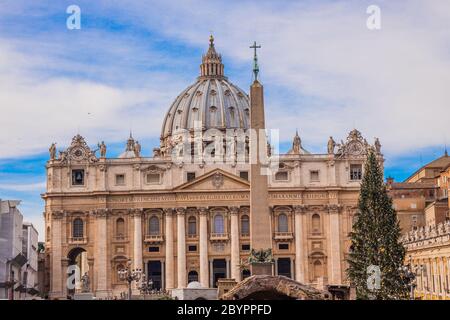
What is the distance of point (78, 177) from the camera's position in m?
89.9

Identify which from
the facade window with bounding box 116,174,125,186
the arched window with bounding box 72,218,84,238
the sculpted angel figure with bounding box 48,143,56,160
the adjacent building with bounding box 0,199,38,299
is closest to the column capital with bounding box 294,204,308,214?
the facade window with bounding box 116,174,125,186

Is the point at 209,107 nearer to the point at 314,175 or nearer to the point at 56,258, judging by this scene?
the point at 314,175

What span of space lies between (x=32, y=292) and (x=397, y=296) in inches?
1837

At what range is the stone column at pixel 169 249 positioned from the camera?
8688 centimetres

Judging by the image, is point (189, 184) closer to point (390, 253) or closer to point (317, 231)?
point (317, 231)

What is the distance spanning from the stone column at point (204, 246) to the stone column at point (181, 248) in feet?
5.79

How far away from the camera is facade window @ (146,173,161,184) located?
89.4 m

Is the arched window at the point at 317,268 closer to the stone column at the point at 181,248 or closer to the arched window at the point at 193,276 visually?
the arched window at the point at 193,276

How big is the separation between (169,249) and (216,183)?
842cm

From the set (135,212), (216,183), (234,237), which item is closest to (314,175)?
(216,183)

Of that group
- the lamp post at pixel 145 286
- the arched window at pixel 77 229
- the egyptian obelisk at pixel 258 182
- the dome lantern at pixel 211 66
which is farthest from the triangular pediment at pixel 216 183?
the egyptian obelisk at pixel 258 182

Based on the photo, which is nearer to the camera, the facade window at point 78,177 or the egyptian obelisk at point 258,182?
the egyptian obelisk at point 258,182

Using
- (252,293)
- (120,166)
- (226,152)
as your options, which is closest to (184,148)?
(226,152)

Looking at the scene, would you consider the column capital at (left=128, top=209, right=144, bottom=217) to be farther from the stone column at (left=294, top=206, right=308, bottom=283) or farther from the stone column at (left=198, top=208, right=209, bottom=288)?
the stone column at (left=294, top=206, right=308, bottom=283)
